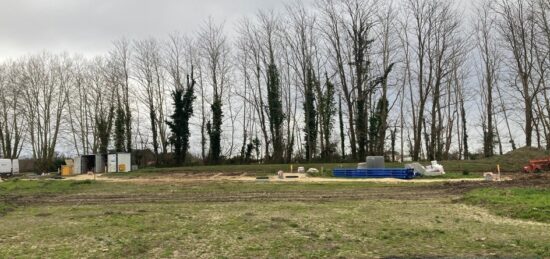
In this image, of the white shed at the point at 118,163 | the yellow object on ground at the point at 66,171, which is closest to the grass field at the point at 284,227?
the white shed at the point at 118,163

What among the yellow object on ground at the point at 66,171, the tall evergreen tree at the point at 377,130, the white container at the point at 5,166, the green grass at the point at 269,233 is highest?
the tall evergreen tree at the point at 377,130

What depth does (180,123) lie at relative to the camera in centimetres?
6359

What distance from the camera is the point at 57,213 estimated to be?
52.8 ft

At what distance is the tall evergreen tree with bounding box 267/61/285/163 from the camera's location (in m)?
60.9

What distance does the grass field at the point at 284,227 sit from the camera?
9438mm

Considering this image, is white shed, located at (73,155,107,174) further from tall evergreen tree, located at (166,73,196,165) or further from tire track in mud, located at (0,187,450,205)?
tire track in mud, located at (0,187,450,205)

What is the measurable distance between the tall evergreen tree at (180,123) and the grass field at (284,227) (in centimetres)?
4347

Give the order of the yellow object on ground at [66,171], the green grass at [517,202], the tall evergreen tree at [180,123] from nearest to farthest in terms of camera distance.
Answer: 1. the green grass at [517,202]
2. the yellow object on ground at [66,171]
3. the tall evergreen tree at [180,123]

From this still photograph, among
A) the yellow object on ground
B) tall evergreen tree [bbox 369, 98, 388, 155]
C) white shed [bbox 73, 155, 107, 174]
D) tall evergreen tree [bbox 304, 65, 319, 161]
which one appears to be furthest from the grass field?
tall evergreen tree [bbox 304, 65, 319, 161]

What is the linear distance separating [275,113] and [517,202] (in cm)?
4630

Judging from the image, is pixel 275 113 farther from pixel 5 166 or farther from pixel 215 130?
pixel 5 166

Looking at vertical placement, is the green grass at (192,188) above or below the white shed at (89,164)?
below

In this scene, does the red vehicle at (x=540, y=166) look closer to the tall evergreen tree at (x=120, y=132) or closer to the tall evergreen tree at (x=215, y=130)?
the tall evergreen tree at (x=215, y=130)

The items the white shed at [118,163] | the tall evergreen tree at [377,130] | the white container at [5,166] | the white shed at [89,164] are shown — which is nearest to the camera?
the white shed at [118,163]
